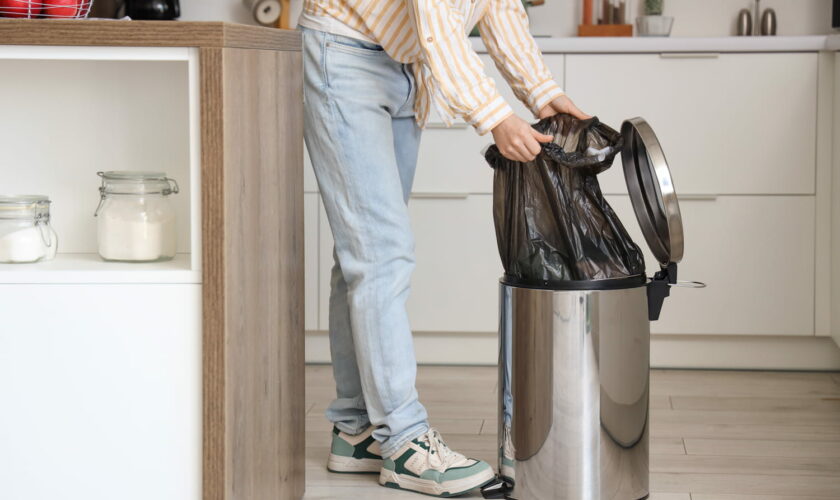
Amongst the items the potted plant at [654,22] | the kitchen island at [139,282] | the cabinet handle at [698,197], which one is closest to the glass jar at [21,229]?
the kitchen island at [139,282]

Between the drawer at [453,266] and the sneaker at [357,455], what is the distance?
2.95 ft

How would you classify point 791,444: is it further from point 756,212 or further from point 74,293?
point 74,293

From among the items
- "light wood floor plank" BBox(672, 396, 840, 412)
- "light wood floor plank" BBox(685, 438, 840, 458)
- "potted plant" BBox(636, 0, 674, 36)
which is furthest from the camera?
"potted plant" BBox(636, 0, 674, 36)

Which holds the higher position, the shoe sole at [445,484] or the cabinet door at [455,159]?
the cabinet door at [455,159]

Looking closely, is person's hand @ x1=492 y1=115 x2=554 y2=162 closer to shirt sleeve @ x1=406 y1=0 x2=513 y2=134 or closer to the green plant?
shirt sleeve @ x1=406 y1=0 x2=513 y2=134

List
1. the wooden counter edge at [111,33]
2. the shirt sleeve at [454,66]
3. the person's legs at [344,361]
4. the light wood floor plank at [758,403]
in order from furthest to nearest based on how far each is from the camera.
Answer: the light wood floor plank at [758,403] → the person's legs at [344,361] → the shirt sleeve at [454,66] → the wooden counter edge at [111,33]

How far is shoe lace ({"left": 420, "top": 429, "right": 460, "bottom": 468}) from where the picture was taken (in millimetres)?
1757

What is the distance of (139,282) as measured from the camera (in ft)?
4.21

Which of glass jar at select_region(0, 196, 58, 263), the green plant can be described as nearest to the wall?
the green plant

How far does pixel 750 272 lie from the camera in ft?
8.84

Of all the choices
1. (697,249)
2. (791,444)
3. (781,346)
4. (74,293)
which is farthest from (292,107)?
(781,346)

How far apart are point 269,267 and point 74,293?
283mm

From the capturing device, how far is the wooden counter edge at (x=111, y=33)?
122 centimetres

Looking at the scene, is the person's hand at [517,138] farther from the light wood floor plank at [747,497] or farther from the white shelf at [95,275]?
the light wood floor plank at [747,497]
